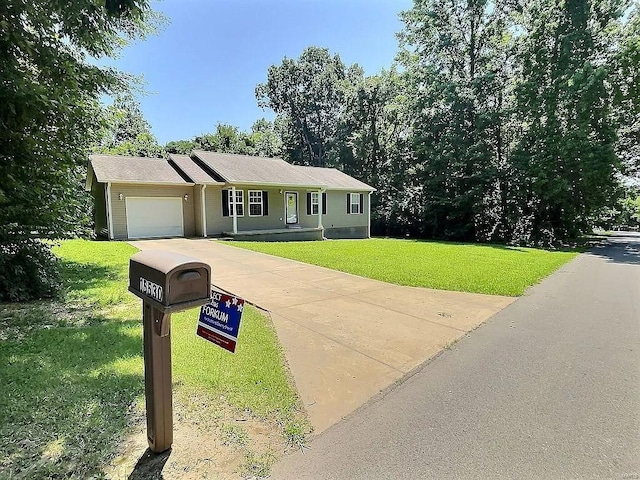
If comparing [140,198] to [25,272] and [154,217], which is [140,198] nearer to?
[154,217]

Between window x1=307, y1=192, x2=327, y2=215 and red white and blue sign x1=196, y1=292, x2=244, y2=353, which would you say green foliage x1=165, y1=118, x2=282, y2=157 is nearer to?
window x1=307, y1=192, x2=327, y2=215

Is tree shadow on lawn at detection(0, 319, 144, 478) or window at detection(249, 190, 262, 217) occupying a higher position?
window at detection(249, 190, 262, 217)

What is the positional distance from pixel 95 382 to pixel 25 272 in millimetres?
4183

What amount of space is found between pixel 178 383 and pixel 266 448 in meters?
1.20

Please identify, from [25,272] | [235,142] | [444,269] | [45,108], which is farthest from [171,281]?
[235,142]

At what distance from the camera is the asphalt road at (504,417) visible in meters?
2.34

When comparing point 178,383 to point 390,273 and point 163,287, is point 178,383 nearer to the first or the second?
point 163,287

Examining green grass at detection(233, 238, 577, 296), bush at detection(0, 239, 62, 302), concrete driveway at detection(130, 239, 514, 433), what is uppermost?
bush at detection(0, 239, 62, 302)

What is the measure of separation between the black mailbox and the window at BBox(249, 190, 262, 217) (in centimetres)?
1683

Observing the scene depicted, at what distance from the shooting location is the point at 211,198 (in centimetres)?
1789

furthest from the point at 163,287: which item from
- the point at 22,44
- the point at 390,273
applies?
the point at 390,273

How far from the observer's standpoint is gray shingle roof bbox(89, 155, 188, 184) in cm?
1565

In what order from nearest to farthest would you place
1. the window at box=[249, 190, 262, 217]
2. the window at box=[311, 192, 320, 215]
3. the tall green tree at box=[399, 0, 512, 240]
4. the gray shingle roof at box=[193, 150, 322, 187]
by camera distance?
the gray shingle roof at box=[193, 150, 322, 187]
the window at box=[249, 190, 262, 217]
the window at box=[311, 192, 320, 215]
the tall green tree at box=[399, 0, 512, 240]

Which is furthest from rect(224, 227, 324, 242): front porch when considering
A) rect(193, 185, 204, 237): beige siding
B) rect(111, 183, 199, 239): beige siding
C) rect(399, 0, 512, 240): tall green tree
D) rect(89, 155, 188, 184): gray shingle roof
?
rect(399, 0, 512, 240): tall green tree
